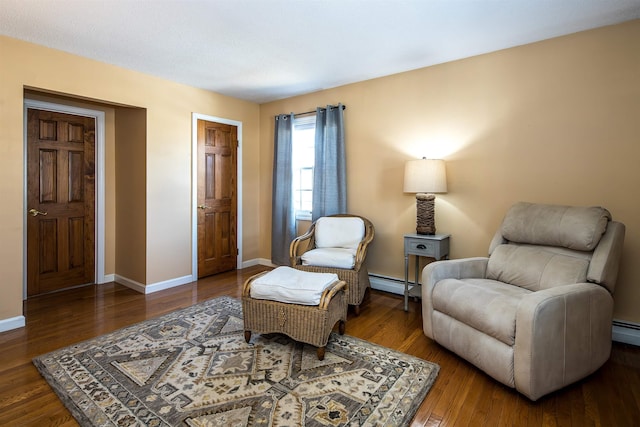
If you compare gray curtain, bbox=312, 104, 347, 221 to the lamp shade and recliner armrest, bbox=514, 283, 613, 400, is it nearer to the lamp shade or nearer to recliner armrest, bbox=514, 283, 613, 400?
the lamp shade

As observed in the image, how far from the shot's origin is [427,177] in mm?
3027

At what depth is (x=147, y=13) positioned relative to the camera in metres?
2.34

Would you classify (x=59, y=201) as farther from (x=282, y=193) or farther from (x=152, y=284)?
(x=282, y=193)

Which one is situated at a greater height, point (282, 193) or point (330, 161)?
point (330, 161)

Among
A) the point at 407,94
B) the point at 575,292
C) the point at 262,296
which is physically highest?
the point at 407,94

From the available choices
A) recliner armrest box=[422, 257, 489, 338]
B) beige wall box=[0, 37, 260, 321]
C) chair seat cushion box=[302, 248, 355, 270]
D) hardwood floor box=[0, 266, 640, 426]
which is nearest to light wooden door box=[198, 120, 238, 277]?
beige wall box=[0, 37, 260, 321]

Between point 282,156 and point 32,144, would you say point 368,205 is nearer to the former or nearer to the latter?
point 282,156

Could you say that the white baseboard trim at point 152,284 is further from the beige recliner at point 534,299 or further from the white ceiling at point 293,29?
the beige recliner at point 534,299

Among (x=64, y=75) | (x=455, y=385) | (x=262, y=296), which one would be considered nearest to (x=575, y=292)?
(x=455, y=385)

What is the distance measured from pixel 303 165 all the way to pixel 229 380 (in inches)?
117

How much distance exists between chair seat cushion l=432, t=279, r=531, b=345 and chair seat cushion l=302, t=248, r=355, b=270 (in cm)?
90

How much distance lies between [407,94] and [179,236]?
3.07 metres

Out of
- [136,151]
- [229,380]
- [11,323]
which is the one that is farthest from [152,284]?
[229,380]

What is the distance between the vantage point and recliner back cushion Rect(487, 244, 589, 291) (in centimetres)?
217
